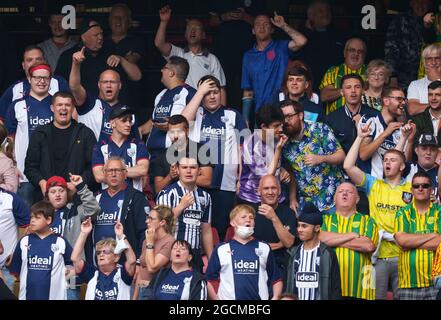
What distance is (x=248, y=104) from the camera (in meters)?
18.6

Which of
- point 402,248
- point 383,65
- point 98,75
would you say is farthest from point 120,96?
point 402,248

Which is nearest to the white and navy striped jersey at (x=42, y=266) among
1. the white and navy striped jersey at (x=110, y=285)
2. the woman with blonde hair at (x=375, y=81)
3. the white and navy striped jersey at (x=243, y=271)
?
the white and navy striped jersey at (x=110, y=285)

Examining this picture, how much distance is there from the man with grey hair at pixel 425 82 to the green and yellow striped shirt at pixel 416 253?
210cm

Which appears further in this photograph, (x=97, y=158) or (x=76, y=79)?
(x=76, y=79)

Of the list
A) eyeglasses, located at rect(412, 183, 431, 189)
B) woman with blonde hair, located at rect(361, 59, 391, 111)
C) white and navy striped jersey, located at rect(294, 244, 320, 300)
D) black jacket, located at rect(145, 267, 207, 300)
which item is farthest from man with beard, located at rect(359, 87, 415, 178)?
black jacket, located at rect(145, 267, 207, 300)

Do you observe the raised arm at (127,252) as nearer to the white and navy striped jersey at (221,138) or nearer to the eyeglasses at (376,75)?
the white and navy striped jersey at (221,138)

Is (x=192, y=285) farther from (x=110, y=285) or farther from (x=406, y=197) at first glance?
(x=406, y=197)

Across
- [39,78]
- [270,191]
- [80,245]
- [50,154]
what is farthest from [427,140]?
[39,78]

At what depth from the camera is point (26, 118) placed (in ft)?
57.3

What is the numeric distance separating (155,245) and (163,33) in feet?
11.8

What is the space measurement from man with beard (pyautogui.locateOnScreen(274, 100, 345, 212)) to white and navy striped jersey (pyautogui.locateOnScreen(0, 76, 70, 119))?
2.48 meters

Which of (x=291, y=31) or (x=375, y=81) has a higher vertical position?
(x=291, y=31)

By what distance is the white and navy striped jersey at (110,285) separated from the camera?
1560cm

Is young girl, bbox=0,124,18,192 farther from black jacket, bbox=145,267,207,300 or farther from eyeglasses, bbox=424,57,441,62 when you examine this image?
eyeglasses, bbox=424,57,441,62
